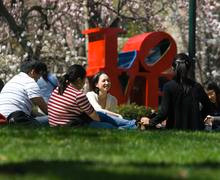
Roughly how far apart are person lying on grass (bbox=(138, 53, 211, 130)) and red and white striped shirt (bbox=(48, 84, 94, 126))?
0.98 metres

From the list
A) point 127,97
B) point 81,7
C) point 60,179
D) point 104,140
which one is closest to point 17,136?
point 104,140

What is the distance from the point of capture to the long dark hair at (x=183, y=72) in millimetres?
11156

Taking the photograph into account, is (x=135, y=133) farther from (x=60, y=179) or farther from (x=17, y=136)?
(x=60, y=179)

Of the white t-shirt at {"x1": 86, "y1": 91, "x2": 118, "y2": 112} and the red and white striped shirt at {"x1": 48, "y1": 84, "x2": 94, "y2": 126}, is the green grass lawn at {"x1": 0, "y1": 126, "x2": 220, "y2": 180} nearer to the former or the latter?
the red and white striped shirt at {"x1": 48, "y1": 84, "x2": 94, "y2": 126}

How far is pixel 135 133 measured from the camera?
10.2 metres

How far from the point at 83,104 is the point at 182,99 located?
139 centimetres

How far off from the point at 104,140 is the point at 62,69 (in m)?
18.5

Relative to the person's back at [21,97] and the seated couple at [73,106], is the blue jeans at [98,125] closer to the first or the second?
the seated couple at [73,106]

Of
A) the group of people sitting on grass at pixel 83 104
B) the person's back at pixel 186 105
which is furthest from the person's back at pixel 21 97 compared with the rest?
the person's back at pixel 186 105

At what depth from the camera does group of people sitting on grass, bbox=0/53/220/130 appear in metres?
11.2

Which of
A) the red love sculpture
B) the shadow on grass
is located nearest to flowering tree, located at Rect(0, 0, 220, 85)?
the red love sculpture

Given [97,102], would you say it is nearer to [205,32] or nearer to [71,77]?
[71,77]

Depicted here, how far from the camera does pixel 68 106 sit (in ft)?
37.6

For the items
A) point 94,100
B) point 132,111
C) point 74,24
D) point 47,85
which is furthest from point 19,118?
point 74,24
